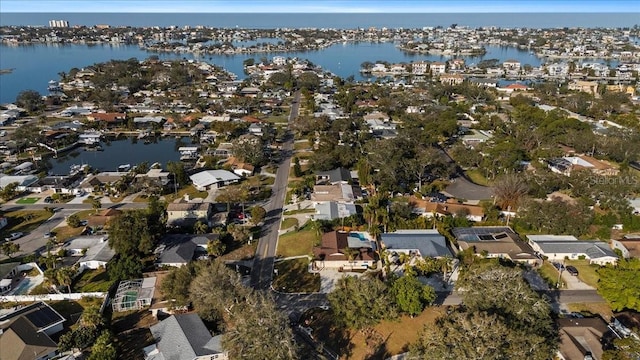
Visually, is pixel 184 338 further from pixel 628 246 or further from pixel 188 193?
pixel 628 246

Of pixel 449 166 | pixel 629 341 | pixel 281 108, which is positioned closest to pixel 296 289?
pixel 629 341

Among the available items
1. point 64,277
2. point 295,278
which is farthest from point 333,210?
point 64,277

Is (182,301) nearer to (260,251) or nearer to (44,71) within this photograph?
(260,251)

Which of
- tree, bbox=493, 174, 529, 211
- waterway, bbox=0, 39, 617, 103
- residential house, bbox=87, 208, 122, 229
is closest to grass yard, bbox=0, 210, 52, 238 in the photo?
residential house, bbox=87, 208, 122, 229

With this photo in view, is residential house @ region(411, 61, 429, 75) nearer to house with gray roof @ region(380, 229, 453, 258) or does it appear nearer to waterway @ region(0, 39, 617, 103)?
waterway @ region(0, 39, 617, 103)

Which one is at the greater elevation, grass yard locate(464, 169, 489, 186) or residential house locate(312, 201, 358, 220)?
residential house locate(312, 201, 358, 220)

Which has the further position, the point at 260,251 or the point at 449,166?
the point at 449,166
